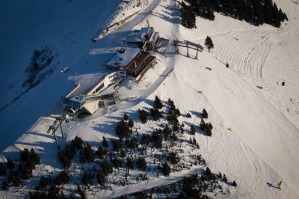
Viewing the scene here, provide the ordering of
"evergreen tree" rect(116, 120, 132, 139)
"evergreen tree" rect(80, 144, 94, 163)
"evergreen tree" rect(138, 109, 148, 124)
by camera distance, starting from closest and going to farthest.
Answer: "evergreen tree" rect(80, 144, 94, 163) → "evergreen tree" rect(116, 120, 132, 139) → "evergreen tree" rect(138, 109, 148, 124)

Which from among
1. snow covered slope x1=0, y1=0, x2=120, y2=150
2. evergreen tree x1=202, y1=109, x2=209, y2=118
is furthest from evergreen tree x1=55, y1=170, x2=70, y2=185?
evergreen tree x1=202, y1=109, x2=209, y2=118

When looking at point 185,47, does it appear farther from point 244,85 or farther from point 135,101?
point 135,101

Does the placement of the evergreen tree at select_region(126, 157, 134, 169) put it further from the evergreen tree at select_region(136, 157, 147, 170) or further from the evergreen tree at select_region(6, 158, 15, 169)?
the evergreen tree at select_region(6, 158, 15, 169)

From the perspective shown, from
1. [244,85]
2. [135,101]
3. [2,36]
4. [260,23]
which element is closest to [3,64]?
[2,36]

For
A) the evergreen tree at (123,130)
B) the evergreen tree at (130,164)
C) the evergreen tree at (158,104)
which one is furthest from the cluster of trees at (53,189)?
the evergreen tree at (158,104)

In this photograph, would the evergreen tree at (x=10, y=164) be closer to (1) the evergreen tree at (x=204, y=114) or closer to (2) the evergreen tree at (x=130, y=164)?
(2) the evergreen tree at (x=130, y=164)

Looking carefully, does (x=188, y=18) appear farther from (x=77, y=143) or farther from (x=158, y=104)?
(x=77, y=143)

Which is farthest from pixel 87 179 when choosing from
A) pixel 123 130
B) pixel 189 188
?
pixel 189 188
